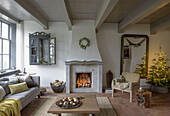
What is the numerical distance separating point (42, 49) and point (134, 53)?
3.90m

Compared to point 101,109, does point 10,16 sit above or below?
above

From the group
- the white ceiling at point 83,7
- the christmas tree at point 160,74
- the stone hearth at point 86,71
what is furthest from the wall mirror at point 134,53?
the white ceiling at point 83,7

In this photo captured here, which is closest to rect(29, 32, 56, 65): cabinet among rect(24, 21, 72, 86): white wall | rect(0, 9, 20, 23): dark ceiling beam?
rect(24, 21, 72, 86): white wall

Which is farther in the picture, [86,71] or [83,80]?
[83,80]

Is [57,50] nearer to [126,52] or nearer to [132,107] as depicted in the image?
[126,52]

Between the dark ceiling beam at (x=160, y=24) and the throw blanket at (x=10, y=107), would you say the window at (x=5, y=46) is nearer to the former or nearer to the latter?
the throw blanket at (x=10, y=107)

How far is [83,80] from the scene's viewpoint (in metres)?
4.84

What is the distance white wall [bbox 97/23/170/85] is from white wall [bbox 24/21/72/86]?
1.45 metres

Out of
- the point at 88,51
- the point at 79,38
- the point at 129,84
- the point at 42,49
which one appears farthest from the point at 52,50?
the point at 129,84

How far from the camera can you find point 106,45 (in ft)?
17.0

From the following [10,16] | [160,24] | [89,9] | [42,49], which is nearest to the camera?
[89,9]

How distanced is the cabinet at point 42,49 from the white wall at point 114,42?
6.63 feet

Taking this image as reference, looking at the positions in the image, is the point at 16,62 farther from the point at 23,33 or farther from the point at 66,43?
the point at 66,43

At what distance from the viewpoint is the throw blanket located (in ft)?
7.30
